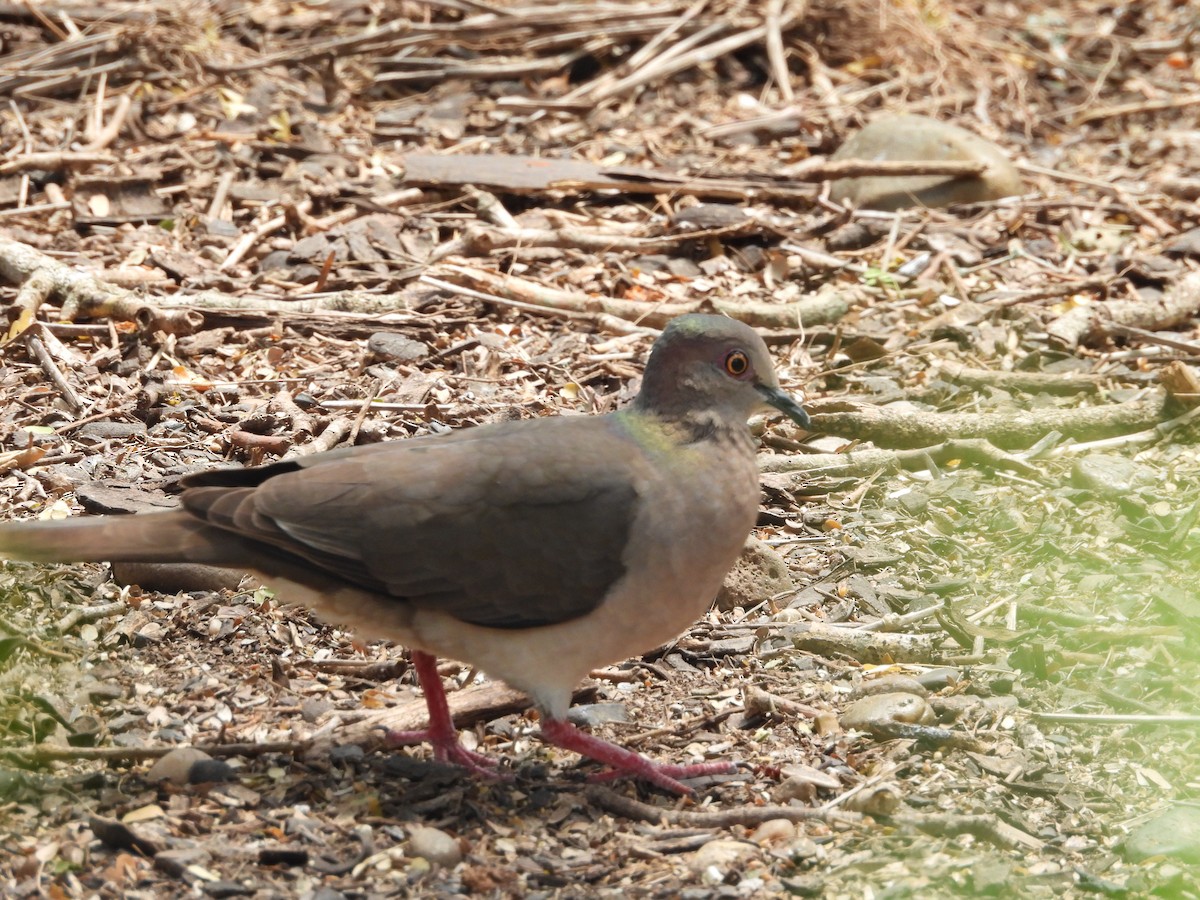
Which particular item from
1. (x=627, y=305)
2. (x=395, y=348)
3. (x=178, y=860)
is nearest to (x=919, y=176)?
(x=627, y=305)

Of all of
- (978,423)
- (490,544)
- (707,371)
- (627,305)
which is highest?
(707,371)

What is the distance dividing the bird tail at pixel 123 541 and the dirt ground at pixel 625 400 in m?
0.49

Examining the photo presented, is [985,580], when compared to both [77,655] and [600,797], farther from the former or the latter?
[77,655]

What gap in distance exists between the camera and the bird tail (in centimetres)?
367

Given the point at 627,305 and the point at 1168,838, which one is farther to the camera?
the point at 627,305

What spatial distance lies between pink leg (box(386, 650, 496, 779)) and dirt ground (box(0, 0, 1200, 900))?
10cm

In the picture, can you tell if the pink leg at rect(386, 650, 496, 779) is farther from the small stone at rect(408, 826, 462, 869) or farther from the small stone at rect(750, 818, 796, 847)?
the small stone at rect(750, 818, 796, 847)

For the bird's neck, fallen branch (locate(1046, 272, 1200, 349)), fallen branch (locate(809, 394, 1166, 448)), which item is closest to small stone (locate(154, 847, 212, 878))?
the bird's neck

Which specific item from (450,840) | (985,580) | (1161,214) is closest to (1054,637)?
(985,580)

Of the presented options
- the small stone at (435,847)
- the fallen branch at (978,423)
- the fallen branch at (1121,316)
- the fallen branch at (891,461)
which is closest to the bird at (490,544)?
the small stone at (435,847)

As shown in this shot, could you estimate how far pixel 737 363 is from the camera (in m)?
4.13

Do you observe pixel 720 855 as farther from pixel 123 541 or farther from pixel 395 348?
pixel 395 348

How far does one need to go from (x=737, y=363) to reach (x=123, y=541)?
5.73ft

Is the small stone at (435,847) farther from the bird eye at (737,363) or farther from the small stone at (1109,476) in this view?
the small stone at (1109,476)
